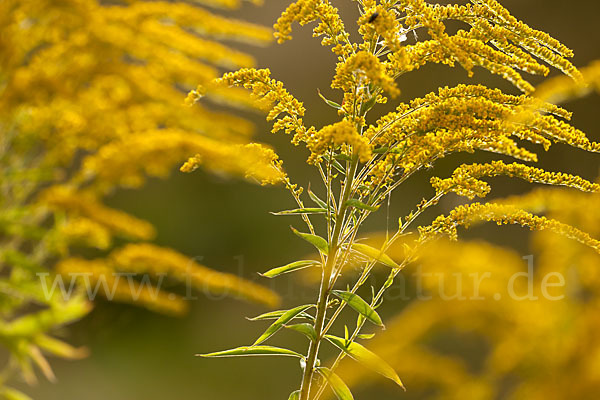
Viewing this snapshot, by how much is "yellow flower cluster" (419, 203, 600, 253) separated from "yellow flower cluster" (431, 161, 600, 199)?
0.05 ft

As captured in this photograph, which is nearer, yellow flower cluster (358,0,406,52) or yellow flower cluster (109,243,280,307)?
yellow flower cluster (358,0,406,52)

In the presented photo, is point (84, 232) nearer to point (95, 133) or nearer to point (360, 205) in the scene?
point (95, 133)

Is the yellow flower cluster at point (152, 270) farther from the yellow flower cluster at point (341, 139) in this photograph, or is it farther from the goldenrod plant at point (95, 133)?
the yellow flower cluster at point (341, 139)

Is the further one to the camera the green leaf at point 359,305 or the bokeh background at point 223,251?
the bokeh background at point 223,251

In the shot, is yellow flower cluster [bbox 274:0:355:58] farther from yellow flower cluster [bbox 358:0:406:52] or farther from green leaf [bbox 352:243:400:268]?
green leaf [bbox 352:243:400:268]

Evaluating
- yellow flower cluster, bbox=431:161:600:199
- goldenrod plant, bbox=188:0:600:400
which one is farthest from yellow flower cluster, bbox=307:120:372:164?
yellow flower cluster, bbox=431:161:600:199

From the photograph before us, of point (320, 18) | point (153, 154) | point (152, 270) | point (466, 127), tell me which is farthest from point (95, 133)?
point (466, 127)

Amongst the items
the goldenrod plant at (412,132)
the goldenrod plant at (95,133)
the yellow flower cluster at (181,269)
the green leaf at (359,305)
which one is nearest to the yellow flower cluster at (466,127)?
the goldenrod plant at (412,132)

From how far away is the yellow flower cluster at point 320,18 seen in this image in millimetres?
443

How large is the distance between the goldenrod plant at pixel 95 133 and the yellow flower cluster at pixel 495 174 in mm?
294

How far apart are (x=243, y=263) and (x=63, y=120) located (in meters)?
1.35

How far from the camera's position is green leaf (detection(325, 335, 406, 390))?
1.45 feet

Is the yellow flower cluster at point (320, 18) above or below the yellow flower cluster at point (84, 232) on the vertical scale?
above

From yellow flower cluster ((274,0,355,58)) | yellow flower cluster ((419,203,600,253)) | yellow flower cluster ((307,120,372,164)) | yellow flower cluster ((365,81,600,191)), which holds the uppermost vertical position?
yellow flower cluster ((274,0,355,58))
